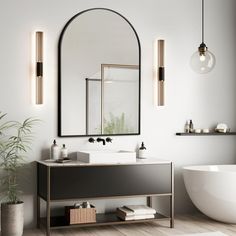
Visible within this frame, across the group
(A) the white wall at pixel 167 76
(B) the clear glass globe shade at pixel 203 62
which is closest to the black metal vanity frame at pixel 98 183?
(A) the white wall at pixel 167 76

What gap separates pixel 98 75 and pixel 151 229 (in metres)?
1.67

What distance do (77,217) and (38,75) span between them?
1.44m

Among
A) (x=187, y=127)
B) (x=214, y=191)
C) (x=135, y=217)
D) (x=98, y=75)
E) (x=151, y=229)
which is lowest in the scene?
(x=151, y=229)

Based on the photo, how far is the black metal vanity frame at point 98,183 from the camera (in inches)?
175

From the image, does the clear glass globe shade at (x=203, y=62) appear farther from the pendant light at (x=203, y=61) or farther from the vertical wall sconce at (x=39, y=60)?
the vertical wall sconce at (x=39, y=60)

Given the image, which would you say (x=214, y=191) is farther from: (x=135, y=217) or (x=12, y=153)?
(x=12, y=153)

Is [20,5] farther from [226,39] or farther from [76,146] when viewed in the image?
[226,39]

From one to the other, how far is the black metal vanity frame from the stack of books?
0.05 meters

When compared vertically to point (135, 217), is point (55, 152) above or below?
above

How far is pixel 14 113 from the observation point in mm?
4793

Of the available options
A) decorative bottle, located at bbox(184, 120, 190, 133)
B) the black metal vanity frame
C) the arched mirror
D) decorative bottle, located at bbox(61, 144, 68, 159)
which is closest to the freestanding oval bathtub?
the black metal vanity frame

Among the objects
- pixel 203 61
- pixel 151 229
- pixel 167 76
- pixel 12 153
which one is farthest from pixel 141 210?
pixel 203 61

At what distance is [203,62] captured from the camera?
197 inches

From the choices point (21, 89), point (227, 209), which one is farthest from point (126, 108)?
point (227, 209)
